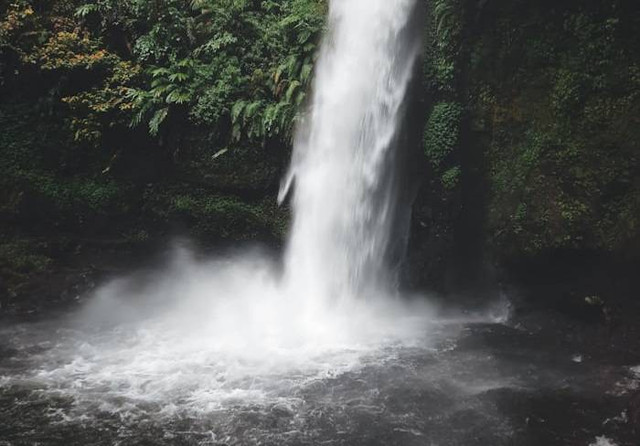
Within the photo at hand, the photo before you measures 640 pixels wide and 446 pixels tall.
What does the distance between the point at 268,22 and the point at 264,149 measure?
3338 millimetres

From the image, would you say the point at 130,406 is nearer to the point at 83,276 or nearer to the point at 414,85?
the point at 83,276

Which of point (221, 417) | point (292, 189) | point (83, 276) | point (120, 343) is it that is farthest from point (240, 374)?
point (83, 276)

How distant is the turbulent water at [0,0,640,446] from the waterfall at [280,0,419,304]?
3cm

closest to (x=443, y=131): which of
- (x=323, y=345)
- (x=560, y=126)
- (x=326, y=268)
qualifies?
(x=560, y=126)

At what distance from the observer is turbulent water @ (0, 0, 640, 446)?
25.6ft

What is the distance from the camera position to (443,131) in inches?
474

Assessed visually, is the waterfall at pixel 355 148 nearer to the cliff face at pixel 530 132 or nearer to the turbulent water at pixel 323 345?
the turbulent water at pixel 323 345

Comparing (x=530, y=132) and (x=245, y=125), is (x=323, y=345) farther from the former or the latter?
(x=530, y=132)

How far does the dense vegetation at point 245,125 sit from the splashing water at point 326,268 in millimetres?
584

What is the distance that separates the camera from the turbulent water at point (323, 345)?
7797mm

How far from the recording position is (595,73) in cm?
1038

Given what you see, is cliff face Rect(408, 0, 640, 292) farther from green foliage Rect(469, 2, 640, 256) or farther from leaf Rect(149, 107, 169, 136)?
leaf Rect(149, 107, 169, 136)

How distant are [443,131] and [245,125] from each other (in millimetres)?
4543

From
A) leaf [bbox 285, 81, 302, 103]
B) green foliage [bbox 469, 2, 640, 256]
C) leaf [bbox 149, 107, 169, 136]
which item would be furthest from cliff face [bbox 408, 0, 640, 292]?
leaf [bbox 149, 107, 169, 136]
